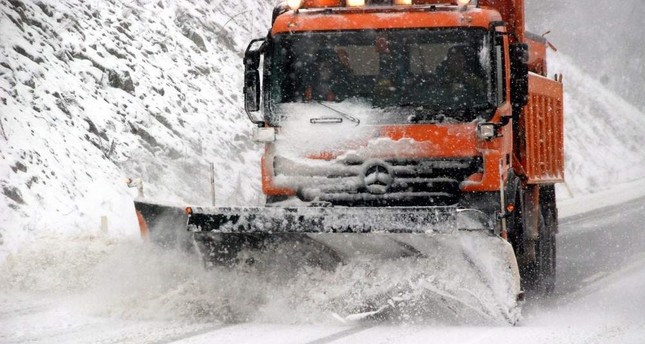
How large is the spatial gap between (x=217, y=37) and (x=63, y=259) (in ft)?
41.9

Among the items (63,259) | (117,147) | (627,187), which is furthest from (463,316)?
(627,187)

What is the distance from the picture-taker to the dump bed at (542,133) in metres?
11.1

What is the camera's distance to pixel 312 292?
870cm

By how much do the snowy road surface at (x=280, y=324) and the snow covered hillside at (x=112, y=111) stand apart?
3503 mm

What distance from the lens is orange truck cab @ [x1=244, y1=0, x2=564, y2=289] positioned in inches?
360

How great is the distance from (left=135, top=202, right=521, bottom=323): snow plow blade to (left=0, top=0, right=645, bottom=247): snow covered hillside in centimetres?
578

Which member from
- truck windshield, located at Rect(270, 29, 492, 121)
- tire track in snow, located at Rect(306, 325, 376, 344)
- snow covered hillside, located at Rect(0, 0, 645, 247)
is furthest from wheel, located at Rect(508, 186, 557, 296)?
snow covered hillside, located at Rect(0, 0, 645, 247)

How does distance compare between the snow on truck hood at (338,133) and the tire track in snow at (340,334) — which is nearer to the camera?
the tire track in snow at (340,334)

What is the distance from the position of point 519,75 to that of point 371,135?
1481 millimetres

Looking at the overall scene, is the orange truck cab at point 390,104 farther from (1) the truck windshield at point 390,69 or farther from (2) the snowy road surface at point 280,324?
(2) the snowy road surface at point 280,324

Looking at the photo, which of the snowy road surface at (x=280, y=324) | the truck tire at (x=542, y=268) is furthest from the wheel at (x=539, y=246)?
the snowy road surface at (x=280, y=324)

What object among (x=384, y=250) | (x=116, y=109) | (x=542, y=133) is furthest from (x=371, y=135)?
(x=116, y=109)

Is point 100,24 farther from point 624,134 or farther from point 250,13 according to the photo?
point 624,134

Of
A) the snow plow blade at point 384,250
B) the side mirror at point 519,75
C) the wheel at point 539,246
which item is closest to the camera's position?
the snow plow blade at point 384,250
